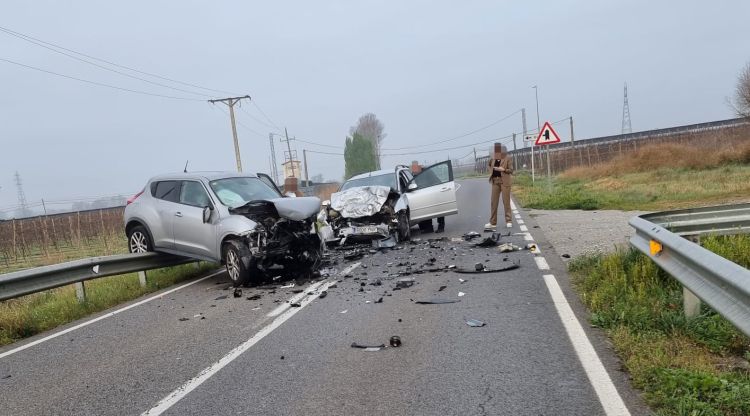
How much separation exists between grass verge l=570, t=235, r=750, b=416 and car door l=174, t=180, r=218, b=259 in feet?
18.0

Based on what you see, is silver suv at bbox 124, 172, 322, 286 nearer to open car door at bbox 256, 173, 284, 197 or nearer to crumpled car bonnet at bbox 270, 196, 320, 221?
crumpled car bonnet at bbox 270, 196, 320, 221

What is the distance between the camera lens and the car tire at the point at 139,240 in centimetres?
948

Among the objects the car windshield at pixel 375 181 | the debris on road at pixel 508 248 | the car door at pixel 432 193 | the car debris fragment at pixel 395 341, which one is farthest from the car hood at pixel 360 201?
the car debris fragment at pixel 395 341

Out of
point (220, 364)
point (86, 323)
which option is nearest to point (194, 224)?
point (86, 323)

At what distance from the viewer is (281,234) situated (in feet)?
28.1

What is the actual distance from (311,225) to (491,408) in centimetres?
Result: 616

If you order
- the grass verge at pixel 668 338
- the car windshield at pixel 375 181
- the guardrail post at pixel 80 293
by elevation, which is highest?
the car windshield at pixel 375 181

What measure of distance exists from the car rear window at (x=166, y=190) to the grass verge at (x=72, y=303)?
1.44m

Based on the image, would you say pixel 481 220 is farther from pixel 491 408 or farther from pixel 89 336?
pixel 491 408

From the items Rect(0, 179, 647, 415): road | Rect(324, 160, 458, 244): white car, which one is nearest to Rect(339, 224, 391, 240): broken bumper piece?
Rect(324, 160, 458, 244): white car

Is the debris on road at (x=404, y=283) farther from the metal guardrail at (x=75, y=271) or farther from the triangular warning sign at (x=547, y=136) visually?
the triangular warning sign at (x=547, y=136)

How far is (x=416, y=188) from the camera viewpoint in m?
12.5

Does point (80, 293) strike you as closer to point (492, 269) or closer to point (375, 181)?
point (492, 269)

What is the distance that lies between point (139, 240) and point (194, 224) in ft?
5.29
